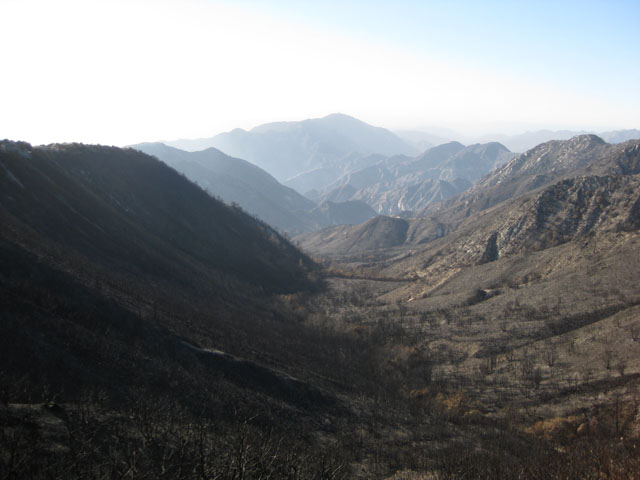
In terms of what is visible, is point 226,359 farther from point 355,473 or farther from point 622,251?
point 622,251

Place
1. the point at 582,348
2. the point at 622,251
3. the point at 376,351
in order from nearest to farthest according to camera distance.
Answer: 1. the point at 582,348
2. the point at 376,351
3. the point at 622,251

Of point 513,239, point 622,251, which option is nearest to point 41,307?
point 622,251

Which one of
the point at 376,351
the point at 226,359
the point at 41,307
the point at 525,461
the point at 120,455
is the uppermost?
the point at 41,307

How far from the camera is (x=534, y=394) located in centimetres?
4438

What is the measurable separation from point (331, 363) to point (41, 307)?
33410 mm

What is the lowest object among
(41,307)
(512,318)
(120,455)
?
(512,318)

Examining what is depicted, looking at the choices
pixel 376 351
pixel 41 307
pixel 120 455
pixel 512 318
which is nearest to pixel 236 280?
pixel 376 351

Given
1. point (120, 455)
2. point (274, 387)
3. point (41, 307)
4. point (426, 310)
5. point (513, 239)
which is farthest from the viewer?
point (513, 239)

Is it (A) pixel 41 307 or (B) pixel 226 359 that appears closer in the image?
(A) pixel 41 307

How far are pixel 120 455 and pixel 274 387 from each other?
19.5 metres

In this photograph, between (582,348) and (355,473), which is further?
(582,348)

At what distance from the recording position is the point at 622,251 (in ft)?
227

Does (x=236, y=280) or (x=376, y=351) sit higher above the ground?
(x=236, y=280)

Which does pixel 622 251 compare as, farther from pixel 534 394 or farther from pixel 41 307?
pixel 41 307
